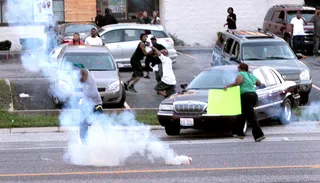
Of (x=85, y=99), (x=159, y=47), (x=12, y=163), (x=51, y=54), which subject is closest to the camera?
(x=12, y=163)

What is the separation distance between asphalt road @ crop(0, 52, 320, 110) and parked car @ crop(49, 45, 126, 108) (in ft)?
1.77

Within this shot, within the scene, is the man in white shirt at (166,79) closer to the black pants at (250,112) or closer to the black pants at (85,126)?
the black pants at (250,112)

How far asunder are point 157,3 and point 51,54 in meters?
13.2

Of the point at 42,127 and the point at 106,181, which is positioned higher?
the point at 106,181

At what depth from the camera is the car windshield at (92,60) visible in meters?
20.2

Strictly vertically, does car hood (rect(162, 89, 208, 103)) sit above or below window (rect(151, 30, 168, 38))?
above

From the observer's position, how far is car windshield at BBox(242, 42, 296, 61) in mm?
20906

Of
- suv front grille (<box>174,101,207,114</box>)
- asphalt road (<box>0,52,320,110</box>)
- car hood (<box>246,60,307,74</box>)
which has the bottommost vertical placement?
asphalt road (<box>0,52,320,110</box>)

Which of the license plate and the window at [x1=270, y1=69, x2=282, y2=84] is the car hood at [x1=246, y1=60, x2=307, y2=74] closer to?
the window at [x1=270, y1=69, x2=282, y2=84]

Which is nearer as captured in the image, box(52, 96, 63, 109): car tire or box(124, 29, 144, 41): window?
box(52, 96, 63, 109): car tire

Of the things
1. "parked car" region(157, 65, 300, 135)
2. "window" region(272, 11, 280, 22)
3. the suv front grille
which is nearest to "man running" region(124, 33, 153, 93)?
"parked car" region(157, 65, 300, 135)

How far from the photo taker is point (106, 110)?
18.4 m

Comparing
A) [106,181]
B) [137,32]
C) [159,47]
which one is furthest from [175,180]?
[137,32]

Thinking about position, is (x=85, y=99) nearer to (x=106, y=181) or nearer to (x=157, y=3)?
(x=106, y=181)
